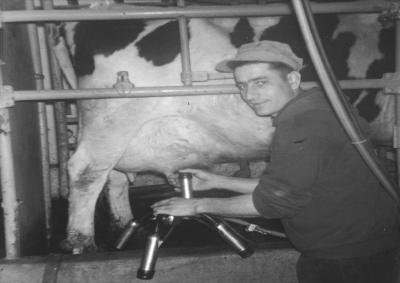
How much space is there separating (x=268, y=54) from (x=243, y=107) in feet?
3.49

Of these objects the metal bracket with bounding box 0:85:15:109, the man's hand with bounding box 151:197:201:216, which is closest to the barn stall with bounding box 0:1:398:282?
the metal bracket with bounding box 0:85:15:109

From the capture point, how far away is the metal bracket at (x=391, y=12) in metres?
1.81

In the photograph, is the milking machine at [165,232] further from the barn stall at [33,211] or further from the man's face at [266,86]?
the man's face at [266,86]

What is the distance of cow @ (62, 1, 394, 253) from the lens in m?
2.40

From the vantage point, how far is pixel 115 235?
9.04ft

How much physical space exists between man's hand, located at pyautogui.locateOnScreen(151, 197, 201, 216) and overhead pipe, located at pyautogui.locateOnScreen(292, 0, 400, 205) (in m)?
0.69

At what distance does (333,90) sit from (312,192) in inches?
17.2

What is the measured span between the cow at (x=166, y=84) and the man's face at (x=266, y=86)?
0.92 metres

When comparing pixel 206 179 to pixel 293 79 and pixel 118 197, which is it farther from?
pixel 118 197

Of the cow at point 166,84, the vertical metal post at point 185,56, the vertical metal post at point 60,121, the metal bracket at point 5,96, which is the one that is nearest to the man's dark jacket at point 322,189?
the vertical metal post at point 185,56

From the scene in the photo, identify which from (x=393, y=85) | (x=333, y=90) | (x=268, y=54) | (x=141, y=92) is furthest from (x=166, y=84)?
(x=333, y=90)

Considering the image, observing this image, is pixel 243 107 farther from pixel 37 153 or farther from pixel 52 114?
pixel 52 114

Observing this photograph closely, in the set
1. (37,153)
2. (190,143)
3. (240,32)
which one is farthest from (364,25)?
(37,153)

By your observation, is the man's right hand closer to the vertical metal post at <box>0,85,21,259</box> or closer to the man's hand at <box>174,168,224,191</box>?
the man's hand at <box>174,168,224,191</box>
